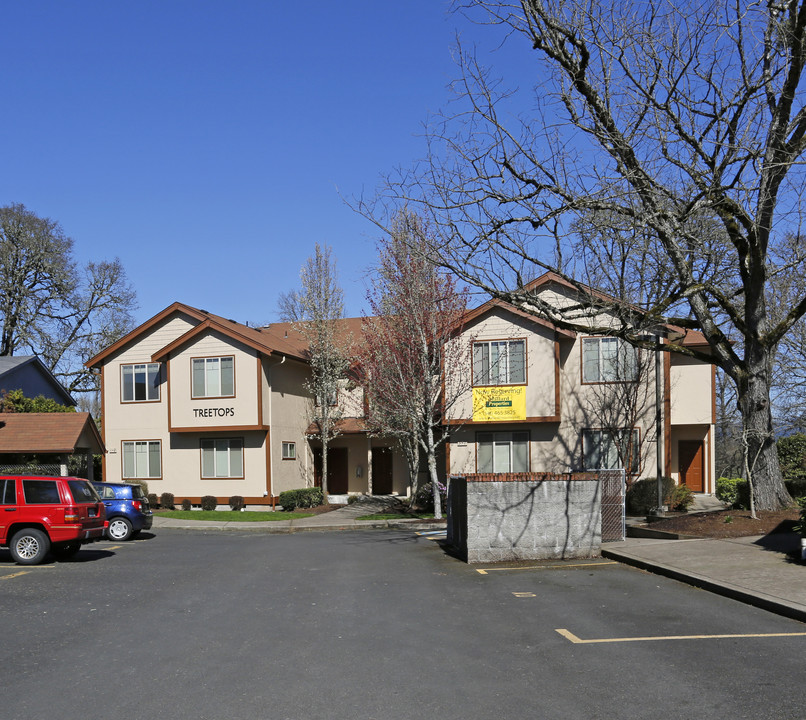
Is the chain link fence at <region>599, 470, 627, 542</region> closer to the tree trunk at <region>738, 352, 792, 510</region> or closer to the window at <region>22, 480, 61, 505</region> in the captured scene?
the tree trunk at <region>738, 352, 792, 510</region>

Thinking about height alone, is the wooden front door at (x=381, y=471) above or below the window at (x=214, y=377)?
below

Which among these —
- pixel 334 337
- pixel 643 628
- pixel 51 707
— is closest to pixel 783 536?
pixel 643 628

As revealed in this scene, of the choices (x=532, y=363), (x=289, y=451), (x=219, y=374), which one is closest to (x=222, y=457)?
(x=289, y=451)

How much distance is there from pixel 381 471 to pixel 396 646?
95.7 feet

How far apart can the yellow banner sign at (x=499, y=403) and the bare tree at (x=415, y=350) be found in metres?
1.70

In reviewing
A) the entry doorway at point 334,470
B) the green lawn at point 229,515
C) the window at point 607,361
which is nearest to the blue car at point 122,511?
the green lawn at point 229,515

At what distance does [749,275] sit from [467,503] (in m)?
7.79

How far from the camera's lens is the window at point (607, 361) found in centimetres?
2988

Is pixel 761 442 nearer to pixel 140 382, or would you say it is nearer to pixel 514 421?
pixel 514 421

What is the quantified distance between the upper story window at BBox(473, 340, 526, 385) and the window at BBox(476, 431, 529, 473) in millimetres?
2255

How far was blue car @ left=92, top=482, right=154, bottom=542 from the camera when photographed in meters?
22.3

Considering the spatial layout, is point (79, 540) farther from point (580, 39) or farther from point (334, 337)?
point (334, 337)

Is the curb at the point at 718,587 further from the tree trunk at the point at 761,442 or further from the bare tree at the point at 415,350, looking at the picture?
the bare tree at the point at 415,350

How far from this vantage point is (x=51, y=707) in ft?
21.0
